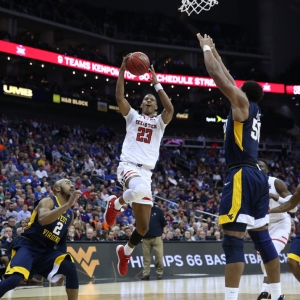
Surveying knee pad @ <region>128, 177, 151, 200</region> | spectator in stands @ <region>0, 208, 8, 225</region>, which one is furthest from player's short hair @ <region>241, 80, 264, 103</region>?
spectator in stands @ <region>0, 208, 8, 225</region>

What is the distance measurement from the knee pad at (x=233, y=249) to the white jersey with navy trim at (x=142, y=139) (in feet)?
10.1

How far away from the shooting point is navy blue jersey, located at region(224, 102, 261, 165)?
5.98 m

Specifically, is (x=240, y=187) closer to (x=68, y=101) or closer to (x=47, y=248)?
(x=47, y=248)

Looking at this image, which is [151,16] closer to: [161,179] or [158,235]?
[161,179]

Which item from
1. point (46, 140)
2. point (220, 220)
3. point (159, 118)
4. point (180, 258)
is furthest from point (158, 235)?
point (46, 140)

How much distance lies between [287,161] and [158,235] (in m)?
24.0

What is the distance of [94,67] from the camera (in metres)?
34.8

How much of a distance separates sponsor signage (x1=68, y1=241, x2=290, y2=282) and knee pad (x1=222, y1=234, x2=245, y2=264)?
29.9 ft

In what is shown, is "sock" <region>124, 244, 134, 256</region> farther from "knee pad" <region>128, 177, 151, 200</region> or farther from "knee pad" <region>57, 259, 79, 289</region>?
"knee pad" <region>57, 259, 79, 289</region>

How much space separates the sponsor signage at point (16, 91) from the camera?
97.2 feet

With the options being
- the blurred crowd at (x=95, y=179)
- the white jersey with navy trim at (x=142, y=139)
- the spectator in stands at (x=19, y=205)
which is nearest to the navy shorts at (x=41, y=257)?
the white jersey with navy trim at (x=142, y=139)

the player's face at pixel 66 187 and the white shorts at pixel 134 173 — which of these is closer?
the player's face at pixel 66 187

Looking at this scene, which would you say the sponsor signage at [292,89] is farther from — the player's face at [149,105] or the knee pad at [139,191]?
the knee pad at [139,191]

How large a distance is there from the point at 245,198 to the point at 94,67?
97.9ft
